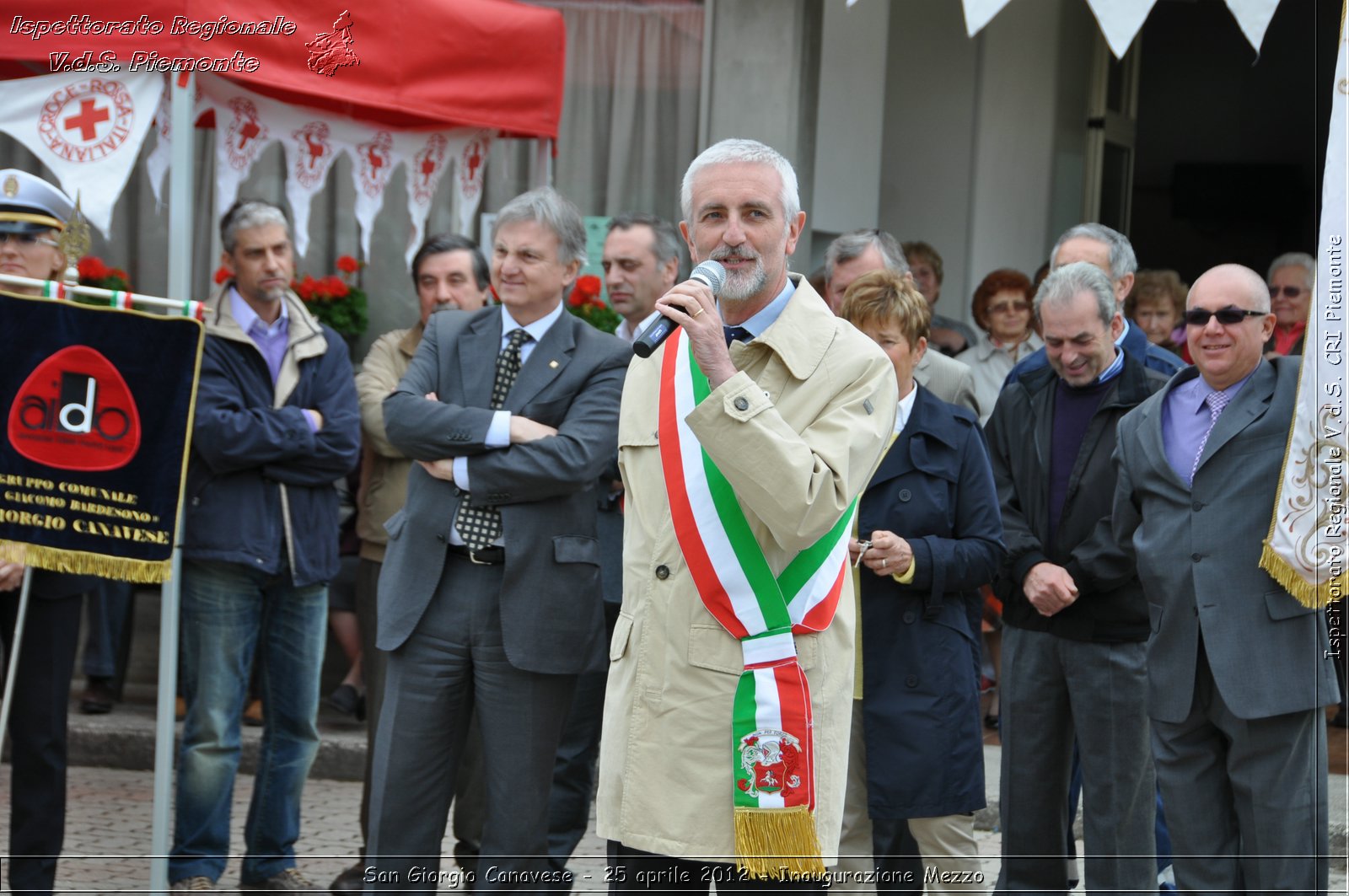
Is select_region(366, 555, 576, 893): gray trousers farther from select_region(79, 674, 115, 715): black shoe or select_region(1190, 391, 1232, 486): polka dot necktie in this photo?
select_region(79, 674, 115, 715): black shoe

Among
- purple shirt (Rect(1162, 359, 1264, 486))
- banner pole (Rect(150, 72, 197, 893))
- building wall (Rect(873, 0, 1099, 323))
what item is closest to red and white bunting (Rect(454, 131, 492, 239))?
banner pole (Rect(150, 72, 197, 893))

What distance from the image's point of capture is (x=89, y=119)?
204 inches

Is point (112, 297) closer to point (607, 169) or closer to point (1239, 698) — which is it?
point (1239, 698)

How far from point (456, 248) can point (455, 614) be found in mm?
2294

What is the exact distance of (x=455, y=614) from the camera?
4516 mm

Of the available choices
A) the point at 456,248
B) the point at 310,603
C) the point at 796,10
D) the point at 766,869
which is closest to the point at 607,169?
the point at 796,10

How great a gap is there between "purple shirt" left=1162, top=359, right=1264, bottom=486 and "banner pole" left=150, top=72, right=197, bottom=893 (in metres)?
2.97

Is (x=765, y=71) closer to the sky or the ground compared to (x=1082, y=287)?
closer to the sky

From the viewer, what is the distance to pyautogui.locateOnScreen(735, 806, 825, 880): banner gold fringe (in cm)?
323

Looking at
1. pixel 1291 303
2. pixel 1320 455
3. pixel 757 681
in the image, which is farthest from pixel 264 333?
pixel 1291 303

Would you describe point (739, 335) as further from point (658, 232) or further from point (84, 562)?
point (658, 232)

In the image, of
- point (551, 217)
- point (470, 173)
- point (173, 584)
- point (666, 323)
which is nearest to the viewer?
point (666, 323)

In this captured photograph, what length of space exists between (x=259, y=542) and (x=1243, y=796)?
3167 millimetres

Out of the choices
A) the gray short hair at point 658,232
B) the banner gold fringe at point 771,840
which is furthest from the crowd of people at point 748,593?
the gray short hair at point 658,232
